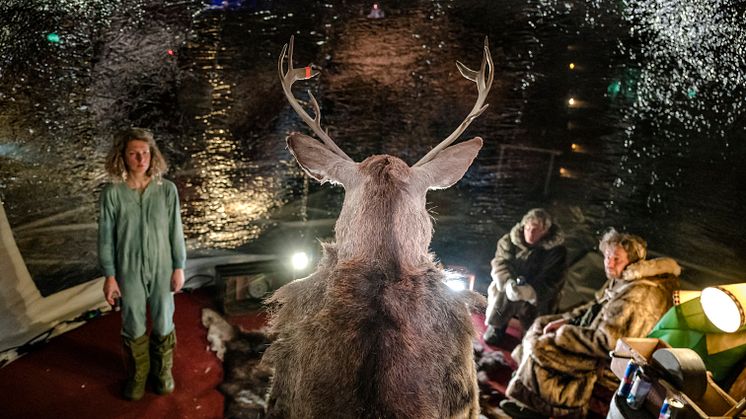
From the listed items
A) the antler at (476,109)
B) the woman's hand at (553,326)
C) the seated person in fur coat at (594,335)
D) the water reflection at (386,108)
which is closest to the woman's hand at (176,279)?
the water reflection at (386,108)

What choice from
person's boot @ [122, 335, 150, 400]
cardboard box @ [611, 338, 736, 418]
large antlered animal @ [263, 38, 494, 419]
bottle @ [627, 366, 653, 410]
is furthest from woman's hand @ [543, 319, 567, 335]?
person's boot @ [122, 335, 150, 400]

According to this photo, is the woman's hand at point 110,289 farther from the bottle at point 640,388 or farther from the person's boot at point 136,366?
the bottle at point 640,388

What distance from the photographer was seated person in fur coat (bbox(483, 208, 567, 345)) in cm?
432

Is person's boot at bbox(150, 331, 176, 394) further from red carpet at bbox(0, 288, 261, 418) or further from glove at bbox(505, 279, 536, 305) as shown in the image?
glove at bbox(505, 279, 536, 305)

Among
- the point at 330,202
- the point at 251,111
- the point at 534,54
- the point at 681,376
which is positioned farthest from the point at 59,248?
the point at 534,54

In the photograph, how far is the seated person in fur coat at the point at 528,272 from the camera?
432 cm

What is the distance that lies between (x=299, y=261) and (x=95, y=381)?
2.26 metres

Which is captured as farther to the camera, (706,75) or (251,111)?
(251,111)

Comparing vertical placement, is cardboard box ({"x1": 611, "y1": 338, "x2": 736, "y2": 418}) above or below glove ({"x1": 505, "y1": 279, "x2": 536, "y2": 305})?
above

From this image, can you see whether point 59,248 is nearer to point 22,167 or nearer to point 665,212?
point 22,167

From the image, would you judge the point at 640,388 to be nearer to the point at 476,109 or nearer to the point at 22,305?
the point at 476,109

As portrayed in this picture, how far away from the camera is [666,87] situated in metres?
4.18

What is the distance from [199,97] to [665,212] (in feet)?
17.8

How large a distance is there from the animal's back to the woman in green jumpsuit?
1.97 m
